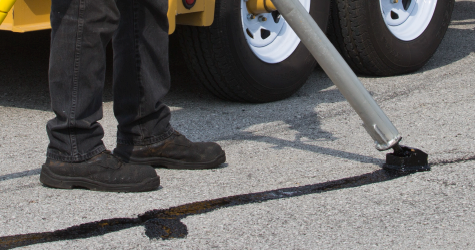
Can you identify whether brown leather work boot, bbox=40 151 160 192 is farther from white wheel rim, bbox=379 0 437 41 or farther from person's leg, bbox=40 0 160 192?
white wheel rim, bbox=379 0 437 41

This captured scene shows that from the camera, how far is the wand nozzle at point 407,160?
2223mm

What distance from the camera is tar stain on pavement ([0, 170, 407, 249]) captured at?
176 cm

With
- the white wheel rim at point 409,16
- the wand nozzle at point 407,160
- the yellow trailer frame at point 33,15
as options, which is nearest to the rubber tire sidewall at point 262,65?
the yellow trailer frame at point 33,15

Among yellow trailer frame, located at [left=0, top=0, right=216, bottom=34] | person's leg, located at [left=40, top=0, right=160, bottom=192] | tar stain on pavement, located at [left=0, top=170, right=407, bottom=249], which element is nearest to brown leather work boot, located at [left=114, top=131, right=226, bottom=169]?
person's leg, located at [left=40, top=0, right=160, bottom=192]

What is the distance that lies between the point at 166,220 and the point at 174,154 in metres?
0.47

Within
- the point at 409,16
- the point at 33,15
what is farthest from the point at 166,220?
the point at 409,16

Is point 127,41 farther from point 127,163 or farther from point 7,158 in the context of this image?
point 7,158

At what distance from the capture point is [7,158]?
2471mm

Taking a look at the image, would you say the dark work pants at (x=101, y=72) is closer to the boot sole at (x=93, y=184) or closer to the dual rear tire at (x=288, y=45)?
the boot sole at (x=93, y=184)

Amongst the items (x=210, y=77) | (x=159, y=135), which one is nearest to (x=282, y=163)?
(x=159, y=135)

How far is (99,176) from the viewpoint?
2.06 metres

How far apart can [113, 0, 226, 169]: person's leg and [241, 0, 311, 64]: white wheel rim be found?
3.33 ft

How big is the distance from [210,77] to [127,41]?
3.22 feet

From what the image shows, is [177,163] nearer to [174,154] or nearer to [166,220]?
[174,154]
